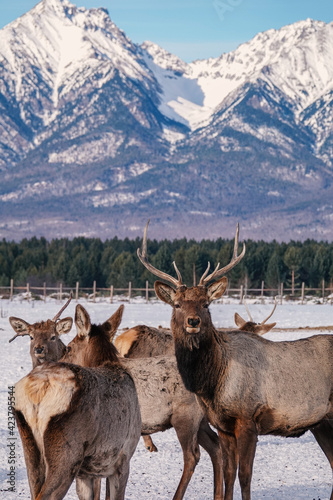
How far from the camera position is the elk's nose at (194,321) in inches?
345

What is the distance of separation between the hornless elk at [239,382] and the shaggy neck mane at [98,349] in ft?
2.45

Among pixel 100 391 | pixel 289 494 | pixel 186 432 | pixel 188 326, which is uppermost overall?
pixel 188 326

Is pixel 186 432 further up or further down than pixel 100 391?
further down

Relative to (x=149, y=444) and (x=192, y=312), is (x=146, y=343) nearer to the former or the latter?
(x=149, y=444)

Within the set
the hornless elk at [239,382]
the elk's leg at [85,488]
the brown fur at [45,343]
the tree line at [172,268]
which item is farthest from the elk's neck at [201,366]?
the tree line at [172,268]

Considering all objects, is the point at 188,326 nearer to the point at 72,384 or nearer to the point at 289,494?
the point at 72,384

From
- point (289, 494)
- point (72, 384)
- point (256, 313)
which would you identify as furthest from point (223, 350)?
point (256, 313)

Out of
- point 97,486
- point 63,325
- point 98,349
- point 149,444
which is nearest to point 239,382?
point 98,349

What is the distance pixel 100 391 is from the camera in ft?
24.0

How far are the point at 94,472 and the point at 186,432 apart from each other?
275 centimetres

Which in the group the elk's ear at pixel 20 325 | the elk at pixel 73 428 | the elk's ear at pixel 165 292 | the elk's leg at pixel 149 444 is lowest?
the elk's leg at pixel 149 444

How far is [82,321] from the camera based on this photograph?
9.48 meters

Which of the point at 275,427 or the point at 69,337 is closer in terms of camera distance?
the point at 275,427

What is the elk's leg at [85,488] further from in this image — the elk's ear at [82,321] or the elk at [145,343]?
the elk at [145,343]
